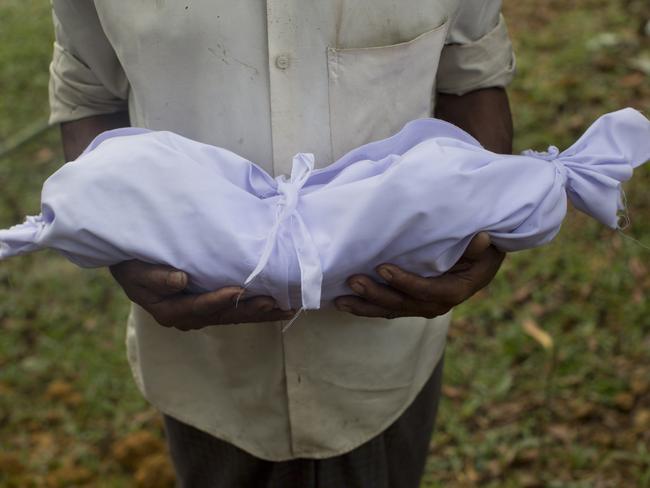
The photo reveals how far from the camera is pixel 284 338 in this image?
5.61ft

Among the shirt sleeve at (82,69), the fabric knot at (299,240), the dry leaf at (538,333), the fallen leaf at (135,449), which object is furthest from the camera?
the dry leaf at (538,333)

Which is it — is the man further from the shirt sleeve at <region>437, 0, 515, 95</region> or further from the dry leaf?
the dry leaf

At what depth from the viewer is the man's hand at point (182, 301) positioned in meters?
1.45

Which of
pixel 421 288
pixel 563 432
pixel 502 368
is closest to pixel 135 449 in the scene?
pixel 502 368

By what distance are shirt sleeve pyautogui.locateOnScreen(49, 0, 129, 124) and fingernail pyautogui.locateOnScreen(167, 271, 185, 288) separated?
→ 1.67ft

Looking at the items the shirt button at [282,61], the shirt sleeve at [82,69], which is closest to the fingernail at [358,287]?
the shirt button at [282,61]

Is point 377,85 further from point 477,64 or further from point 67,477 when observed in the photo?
point 67,477

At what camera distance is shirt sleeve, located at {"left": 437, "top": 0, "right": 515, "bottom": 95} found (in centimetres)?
173

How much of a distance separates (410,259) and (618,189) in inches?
15.9

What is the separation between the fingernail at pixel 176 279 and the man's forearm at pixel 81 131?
1.75 ft

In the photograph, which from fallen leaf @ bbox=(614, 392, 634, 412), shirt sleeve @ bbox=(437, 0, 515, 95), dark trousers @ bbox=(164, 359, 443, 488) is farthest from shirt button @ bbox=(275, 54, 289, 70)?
fallen leaf @ bbox=(614, 392, 634, 412)

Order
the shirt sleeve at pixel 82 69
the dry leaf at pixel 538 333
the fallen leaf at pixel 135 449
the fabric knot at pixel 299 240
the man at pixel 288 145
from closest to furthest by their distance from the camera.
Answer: the fabric knot at pixel 299 240 → the man at pixel 288 145 → the shirt sleeve at pixel 82 69 → the fallen leaf at pixel 135 449 → the dry leaf at pixel 538 333

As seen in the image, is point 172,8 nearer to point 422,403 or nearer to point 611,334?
point 422,403

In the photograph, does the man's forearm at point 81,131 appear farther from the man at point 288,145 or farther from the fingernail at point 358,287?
the fingernail at point 358,287
